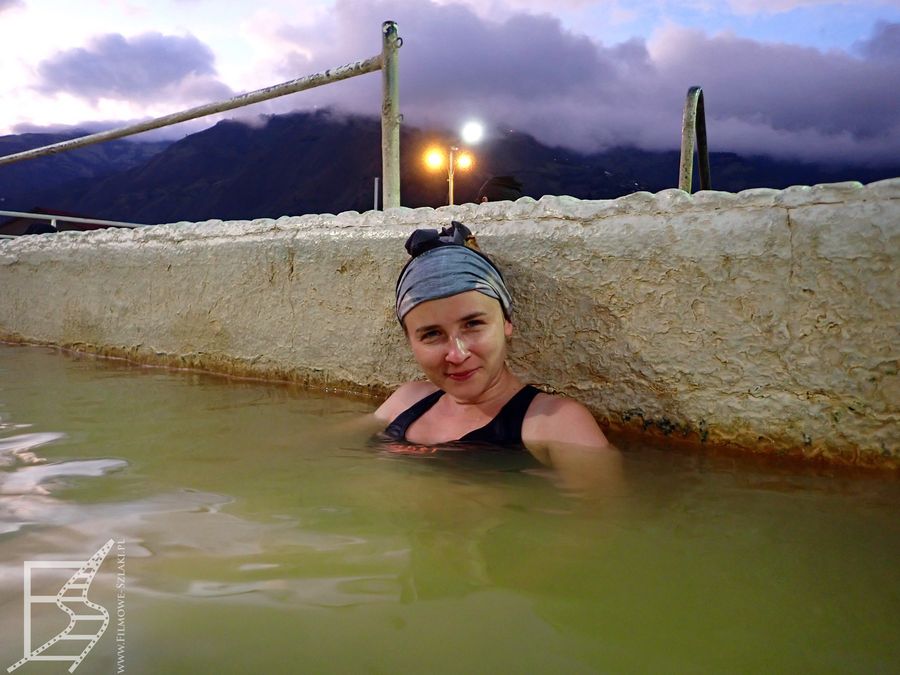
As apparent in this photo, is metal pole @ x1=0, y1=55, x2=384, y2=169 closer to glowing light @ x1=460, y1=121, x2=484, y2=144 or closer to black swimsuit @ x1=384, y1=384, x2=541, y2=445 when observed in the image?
black swimsuit @ x1=384, y1=384, x2=541, y2=445

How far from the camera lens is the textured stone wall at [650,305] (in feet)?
5.33

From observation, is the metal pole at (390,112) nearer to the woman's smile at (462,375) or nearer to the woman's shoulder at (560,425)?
the woman's smile at (462,375)

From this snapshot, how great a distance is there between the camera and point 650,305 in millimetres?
1907

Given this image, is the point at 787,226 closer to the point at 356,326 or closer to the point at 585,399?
the point at 585,399

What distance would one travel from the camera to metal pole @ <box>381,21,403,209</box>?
277 cm

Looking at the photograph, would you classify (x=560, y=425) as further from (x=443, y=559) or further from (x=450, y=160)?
(x=450, y=160)

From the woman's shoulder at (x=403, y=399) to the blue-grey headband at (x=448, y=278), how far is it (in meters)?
0.35

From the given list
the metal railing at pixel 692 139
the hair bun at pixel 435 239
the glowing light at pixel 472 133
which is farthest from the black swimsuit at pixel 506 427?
the glowing light at pixel 472 133

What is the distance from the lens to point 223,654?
76 centimetres

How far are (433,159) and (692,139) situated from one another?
23.6 feet

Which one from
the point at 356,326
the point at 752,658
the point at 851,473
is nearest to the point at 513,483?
the point at 752,658

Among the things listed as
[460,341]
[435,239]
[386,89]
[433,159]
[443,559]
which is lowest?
[443,559]

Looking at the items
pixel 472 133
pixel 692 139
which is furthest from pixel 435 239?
pixel 472 133

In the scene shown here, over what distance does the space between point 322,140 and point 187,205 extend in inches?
1355
